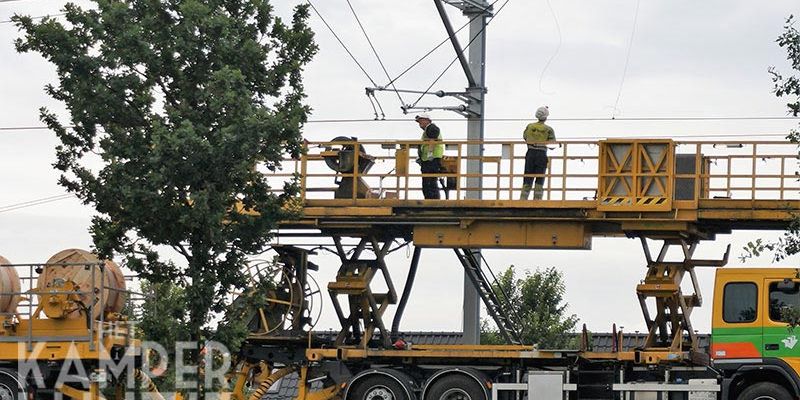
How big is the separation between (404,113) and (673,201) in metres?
6.75

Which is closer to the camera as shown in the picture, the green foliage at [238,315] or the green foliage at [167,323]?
the green foliage at [167,323]

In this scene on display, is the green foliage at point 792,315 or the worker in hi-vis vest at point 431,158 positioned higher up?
the worker in hi-vis vest at point 431,158

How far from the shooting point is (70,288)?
27.3 metres

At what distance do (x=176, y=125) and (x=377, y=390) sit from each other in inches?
339

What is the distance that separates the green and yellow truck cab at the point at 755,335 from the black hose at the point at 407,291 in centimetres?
657

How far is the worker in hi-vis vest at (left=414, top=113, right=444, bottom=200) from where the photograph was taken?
3167 centimetres

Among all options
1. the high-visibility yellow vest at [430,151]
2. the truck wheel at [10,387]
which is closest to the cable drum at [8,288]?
the truck wheel at [10,387]

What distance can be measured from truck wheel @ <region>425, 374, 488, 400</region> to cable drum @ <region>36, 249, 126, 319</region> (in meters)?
6.20

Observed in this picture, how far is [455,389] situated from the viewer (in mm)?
29938

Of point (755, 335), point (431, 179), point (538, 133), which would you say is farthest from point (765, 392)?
point (431, 179)

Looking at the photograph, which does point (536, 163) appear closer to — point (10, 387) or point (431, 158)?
point (431, 158)

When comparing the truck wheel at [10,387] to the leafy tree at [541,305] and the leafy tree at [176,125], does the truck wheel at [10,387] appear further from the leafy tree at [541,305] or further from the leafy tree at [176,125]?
the leafy tree at [541,305]

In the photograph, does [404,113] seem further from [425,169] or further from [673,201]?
[673,201]

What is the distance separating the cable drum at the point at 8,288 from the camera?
2769cm
